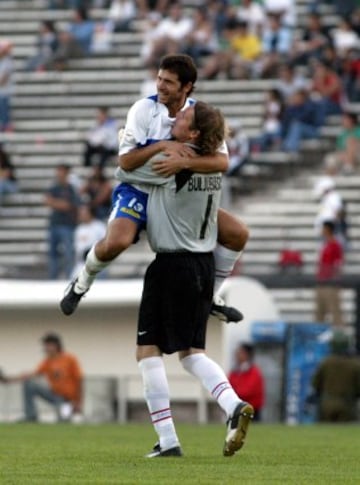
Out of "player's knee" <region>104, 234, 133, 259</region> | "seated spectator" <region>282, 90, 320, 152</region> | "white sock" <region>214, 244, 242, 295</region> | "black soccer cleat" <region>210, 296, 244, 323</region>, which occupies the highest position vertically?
"player's knee" <region>104, 234, 133, 259</region>

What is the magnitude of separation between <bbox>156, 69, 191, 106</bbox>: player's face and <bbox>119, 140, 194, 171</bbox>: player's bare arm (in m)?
0.25

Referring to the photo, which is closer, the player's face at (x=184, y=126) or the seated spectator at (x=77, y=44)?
the player's face at (x=184, y=126)

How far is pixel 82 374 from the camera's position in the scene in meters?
24.0

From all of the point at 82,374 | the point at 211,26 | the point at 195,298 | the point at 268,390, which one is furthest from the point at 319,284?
the point at 195,298

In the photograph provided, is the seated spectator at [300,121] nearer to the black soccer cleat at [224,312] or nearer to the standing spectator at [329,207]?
the standing spectator at [329,207]

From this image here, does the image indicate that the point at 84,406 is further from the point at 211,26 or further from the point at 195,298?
the point at 195,298

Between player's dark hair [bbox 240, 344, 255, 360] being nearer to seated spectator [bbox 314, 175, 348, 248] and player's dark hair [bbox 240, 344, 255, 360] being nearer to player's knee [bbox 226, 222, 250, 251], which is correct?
seated spectator [bbox 314, 175, 348, 248]

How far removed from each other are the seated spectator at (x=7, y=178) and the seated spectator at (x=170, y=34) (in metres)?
3.09

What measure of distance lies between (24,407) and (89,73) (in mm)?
10201

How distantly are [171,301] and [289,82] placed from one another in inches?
713

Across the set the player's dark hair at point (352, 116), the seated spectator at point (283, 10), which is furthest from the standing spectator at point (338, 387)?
the seated spectator at point (283, 10)

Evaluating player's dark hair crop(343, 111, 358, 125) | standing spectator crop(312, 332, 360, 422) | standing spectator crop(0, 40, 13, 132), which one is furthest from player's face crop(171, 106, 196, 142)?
standing spectator crop(0, 40, 13, 132)

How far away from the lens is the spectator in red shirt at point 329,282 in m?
24.2

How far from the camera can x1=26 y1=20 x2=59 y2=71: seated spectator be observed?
1286 inches
